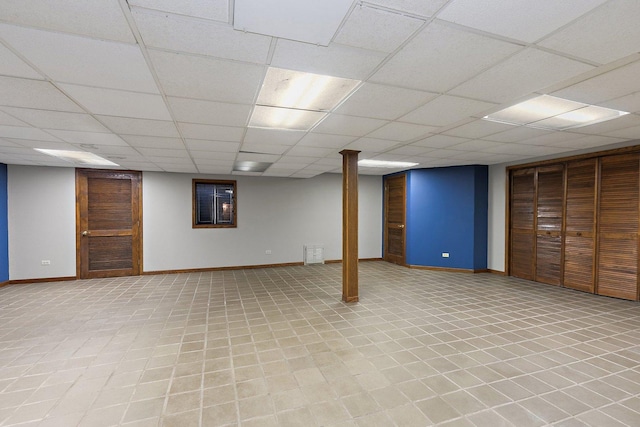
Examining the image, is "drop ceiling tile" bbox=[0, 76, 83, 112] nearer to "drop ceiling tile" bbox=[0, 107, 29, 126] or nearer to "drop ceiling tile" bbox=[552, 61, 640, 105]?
"drop ceiling tile" bbox=[0, 107, 29, 126]

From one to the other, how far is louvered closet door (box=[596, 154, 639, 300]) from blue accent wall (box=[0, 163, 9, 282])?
35.3 ft

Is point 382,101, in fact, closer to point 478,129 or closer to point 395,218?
point 478,129

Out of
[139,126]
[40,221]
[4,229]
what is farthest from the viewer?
[40,221]

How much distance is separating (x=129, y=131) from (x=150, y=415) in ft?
9.83

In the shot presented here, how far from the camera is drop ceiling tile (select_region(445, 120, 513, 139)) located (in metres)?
3.37

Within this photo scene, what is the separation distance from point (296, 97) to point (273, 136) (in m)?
1.23

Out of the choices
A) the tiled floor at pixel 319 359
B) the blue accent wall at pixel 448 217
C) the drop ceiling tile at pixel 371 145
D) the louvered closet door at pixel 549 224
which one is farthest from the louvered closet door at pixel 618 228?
the drop ceiling tile at pixel 371 145

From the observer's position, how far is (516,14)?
146 cm

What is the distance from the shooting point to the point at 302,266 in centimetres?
769

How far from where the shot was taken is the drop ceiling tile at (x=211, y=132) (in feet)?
11.0

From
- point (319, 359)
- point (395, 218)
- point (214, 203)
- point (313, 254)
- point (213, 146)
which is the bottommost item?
point (319, 359)

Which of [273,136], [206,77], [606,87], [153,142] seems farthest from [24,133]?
[606,87]

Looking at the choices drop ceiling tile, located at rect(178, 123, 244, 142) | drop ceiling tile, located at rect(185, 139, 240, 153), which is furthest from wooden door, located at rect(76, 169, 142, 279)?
drop ceiling tile, located at rect(178, 123, 244, 142)

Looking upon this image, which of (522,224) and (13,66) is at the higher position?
(13,66)
